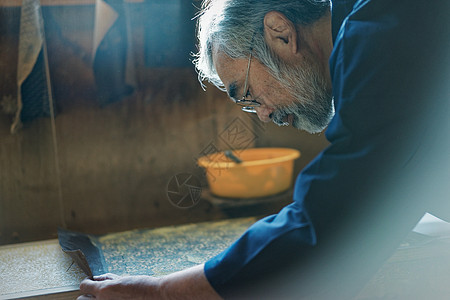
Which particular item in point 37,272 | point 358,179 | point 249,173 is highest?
point 358,179

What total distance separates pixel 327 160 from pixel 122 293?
47cm

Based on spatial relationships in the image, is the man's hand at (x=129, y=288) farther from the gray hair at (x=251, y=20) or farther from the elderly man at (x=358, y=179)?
the gray hair at (x=251, y=20)

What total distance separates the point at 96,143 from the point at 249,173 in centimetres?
53

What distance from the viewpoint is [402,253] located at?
3.96 ft

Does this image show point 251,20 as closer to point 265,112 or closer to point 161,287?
point 265,112

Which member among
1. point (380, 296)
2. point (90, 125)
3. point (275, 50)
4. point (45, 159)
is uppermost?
point (275, 50)

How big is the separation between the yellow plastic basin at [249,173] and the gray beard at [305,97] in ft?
1.78

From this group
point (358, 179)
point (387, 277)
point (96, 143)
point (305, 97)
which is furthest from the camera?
point (96, 143)

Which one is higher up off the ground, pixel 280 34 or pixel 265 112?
pixel 280 34

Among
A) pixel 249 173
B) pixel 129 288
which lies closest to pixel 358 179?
pixel 129 288

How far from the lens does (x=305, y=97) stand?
41.1 inches

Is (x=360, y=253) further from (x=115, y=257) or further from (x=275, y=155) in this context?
(x=275, y=155)

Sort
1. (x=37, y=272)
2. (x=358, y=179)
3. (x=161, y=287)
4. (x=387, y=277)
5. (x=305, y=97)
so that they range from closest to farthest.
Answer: (x=358, y=179), (x=161, y=287), (x=305, y=97), (x=387, y=277), (x=37, y=272)

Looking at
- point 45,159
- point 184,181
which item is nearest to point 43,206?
point 45,159
